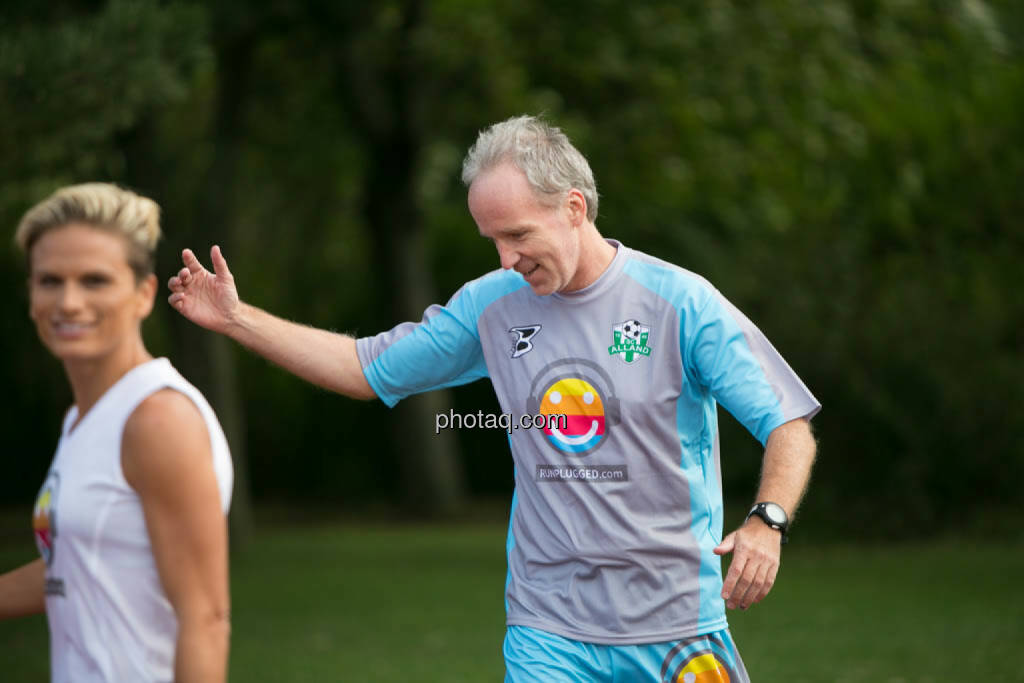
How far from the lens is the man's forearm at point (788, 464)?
3906 mm

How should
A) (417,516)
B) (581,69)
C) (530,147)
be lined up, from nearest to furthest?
(530,147), (581,69), (417,516)

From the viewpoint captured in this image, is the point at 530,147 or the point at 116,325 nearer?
the point at 116,325

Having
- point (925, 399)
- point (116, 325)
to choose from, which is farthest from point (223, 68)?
point (116, 325)

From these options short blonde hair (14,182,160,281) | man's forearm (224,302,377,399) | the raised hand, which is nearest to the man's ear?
man's forearm (224,302,377,399)

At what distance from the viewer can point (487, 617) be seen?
12195 millimetres

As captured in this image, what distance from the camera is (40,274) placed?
315 centimetres

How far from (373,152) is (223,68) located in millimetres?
3118

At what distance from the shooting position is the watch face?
382 centimetres

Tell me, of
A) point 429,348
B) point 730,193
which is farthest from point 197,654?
point 730,193

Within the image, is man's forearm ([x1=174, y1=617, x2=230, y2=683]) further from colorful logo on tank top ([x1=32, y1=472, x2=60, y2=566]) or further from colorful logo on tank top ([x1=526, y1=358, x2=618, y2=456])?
colorful logo on tank top ([x1=526, y1=358, x2=618, y2=456])

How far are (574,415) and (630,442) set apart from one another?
7.3 inches

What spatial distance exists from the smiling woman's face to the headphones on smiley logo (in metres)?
1.51

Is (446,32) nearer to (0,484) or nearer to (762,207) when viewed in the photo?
(762,207)

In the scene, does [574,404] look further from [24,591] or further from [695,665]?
[24,591]
